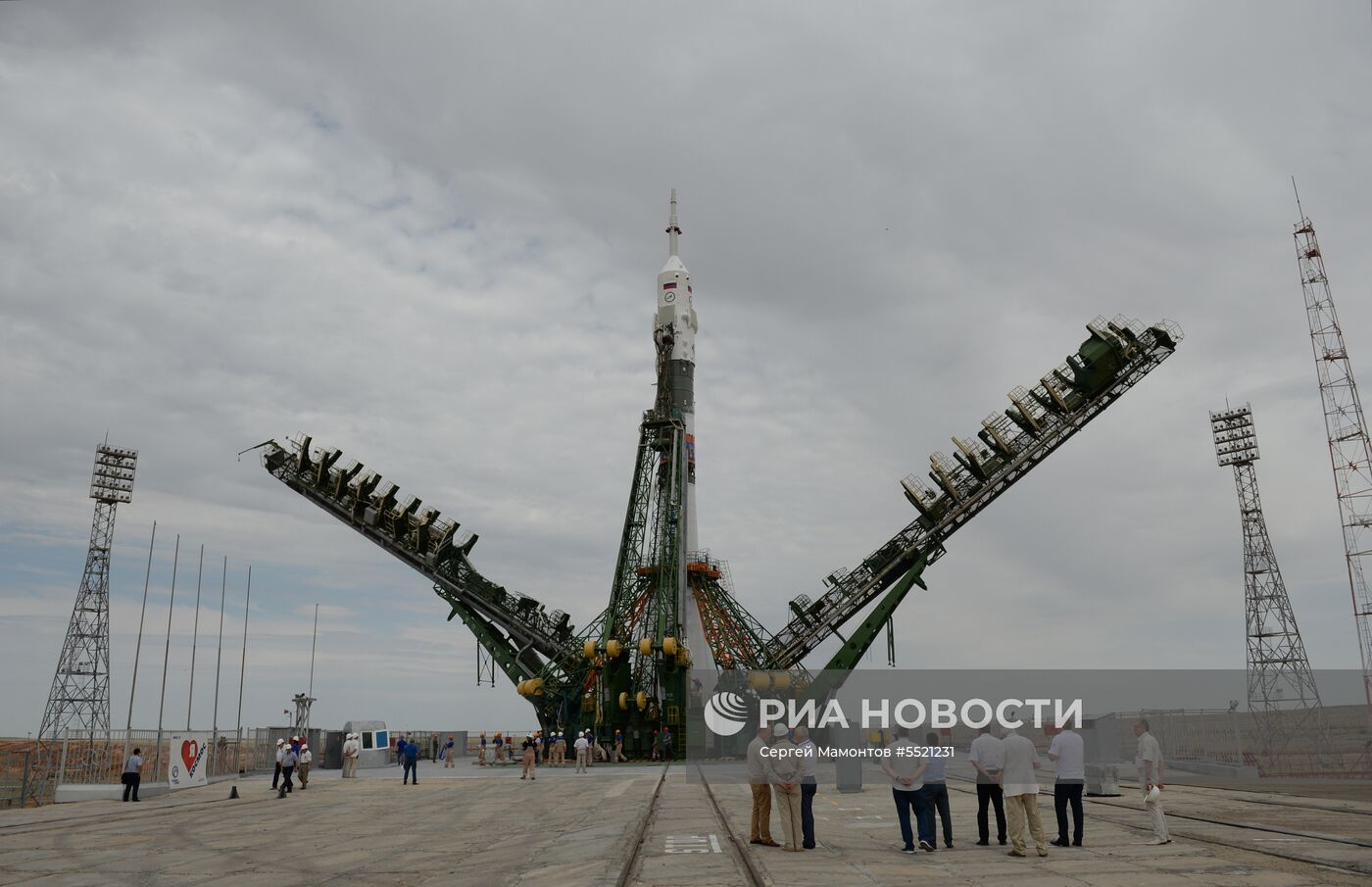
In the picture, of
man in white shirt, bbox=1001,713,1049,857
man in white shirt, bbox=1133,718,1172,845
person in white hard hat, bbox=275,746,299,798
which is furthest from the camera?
person in white hard hat, bbox=275,746,299,798

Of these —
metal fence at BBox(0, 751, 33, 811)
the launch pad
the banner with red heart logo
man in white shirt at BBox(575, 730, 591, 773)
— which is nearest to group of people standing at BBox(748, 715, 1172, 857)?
the launch pad

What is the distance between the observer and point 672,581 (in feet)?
145

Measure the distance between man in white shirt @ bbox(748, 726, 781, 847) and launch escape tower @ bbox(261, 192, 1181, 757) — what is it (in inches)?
1052

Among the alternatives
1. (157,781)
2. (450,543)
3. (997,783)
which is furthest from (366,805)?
(450,543)

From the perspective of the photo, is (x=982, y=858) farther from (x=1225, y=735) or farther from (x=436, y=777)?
(x=1225, y=735)

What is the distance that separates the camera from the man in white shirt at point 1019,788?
12344 millimetres

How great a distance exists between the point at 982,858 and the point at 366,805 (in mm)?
16179

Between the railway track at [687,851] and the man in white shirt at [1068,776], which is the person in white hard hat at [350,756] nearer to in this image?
the railway track at [687,851]

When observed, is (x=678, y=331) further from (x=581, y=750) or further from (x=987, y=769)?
(x=987, y=769)

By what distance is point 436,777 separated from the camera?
34594 millimetres

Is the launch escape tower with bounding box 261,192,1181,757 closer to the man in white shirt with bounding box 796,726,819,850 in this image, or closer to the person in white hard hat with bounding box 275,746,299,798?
the person in white hard hat with bounding box 275,746,299,798

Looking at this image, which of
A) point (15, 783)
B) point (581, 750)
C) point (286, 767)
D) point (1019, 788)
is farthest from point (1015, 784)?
point (15, 783)

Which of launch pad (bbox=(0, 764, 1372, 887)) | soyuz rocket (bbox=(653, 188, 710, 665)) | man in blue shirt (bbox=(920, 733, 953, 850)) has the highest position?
soyuz rocket (bbox=(653, 188, 710, 665))

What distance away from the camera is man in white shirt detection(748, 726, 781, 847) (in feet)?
42.9
